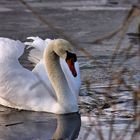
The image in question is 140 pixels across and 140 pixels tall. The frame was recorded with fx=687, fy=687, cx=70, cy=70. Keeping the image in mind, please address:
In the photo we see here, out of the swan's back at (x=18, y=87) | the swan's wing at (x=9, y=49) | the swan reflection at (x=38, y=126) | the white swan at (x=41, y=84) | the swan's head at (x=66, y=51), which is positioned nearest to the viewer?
the swan reflection at (x=38, y=126)

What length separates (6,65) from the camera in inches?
322

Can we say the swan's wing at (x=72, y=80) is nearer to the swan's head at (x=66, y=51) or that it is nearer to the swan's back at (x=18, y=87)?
the swan's back at (x=18, y=87)

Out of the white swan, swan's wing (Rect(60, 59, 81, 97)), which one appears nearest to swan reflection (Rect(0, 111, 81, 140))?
the white swan

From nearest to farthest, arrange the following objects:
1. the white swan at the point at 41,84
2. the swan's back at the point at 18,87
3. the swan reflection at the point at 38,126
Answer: the swan reflection at the point at 38,126, the white swan at the point at 41,84, the swan's back at the point at 18,87

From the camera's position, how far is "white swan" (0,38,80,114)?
787cm

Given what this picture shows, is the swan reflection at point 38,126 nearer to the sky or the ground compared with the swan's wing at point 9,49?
nearer to the ground

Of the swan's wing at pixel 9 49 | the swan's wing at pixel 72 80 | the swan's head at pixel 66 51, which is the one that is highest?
the swan's head at pixel 66 51

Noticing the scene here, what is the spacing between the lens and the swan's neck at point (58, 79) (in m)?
7.91

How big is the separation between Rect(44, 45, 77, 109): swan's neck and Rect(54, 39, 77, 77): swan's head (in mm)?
126

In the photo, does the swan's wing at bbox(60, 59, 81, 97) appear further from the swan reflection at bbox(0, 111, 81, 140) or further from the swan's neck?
the swan reflection at bbox(0, 111, 81, 140)

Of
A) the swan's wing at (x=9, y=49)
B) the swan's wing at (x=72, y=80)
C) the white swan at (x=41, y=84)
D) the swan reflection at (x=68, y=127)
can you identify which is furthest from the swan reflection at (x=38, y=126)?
the swan's wing at (x=9, y=49)

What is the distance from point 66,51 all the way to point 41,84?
0.59 meters

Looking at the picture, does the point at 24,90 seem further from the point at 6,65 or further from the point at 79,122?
the point at 79,122

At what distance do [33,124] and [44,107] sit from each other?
0.76m
